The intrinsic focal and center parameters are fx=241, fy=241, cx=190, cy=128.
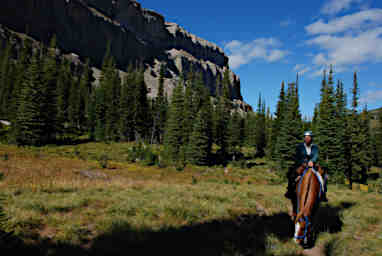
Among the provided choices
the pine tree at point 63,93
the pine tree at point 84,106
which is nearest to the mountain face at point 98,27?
the pine tree at point 84,106

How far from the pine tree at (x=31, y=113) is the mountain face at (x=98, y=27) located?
2333 inches

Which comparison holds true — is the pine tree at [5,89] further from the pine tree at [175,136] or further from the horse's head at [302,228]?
the horse's head at [302,228]

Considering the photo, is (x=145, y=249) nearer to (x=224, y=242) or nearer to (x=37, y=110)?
(x=224, y=242)

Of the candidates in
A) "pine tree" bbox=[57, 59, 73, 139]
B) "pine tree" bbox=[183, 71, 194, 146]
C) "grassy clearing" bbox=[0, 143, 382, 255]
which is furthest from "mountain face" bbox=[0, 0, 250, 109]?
"grassy clearing" bbox=[0, 143, 382, 255]

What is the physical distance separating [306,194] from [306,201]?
17cm

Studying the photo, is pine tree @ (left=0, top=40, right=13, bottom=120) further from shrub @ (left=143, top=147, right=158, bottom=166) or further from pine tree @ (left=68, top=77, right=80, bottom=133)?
shrub @ (left=143, top=147, right=158, bottom=166)

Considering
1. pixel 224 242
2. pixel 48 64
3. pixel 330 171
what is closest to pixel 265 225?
pixel 224 242

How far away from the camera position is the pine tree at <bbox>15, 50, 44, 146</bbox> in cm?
4391

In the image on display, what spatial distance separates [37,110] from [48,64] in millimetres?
20747

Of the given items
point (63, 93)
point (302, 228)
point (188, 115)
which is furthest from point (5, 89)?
point (302, 228)

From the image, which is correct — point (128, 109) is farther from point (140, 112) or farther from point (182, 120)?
point (182, 120)

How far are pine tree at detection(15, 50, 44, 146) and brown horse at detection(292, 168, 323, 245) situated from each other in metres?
49.8

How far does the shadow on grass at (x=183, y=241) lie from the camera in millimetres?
5016

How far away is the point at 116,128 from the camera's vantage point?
62562 mm
